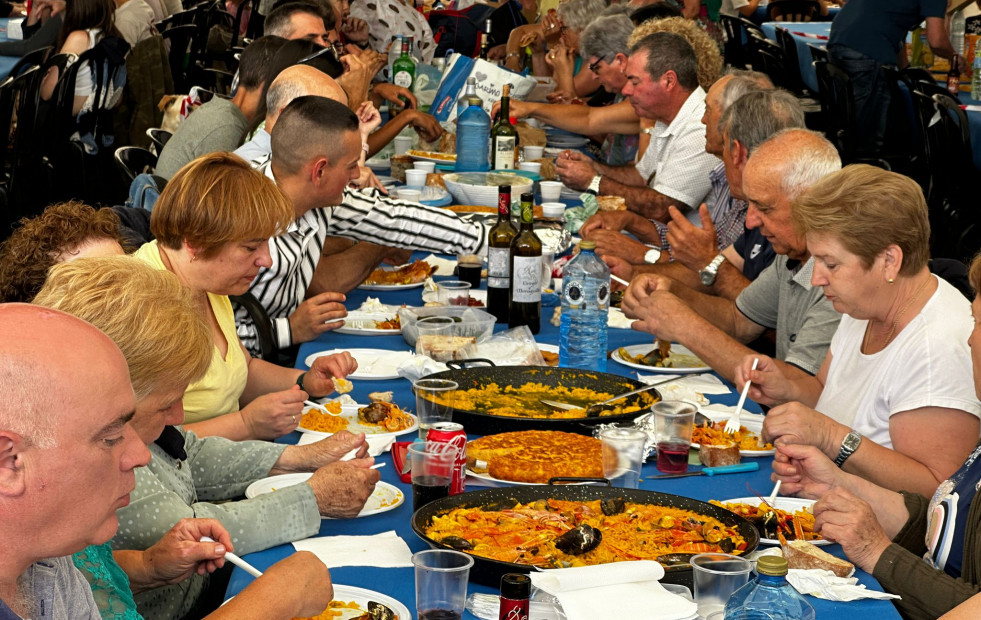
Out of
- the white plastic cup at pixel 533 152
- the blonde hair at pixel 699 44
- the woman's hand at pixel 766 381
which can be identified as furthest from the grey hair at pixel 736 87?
the white plastic cup at pixel 533 152

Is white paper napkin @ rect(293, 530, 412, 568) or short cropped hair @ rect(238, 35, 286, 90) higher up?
short cropped hair @ rect(238, 35, 286, 90)

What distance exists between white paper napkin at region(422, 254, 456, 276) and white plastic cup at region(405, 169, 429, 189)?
865 millimetres

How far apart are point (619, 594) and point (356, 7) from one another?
6.11m

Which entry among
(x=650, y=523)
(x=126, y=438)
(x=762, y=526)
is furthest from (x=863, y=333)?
(x=126, y=438)

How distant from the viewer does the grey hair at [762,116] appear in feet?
11.1

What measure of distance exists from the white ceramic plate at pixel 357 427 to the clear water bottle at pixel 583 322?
570 mm

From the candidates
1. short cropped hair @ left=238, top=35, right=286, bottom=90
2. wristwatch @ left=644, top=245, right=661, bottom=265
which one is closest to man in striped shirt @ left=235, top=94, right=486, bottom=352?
wristwatch @ left=644, top=245, right=661, bottom=265

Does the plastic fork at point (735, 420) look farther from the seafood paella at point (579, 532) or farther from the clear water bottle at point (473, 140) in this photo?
the clear water bottle at point (473, 140)

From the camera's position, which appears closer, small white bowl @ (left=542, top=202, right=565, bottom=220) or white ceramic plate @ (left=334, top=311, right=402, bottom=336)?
white ceramic plate @ (left=334, top=311, right=402, bottom=336)

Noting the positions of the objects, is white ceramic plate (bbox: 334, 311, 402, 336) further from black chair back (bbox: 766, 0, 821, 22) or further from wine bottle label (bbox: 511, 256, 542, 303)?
black chair back (bbox: 766, 0, 821, 22)

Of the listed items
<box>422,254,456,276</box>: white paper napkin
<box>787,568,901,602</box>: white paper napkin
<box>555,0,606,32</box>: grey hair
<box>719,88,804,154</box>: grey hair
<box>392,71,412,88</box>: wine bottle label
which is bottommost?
<box>422,254,456,276</box>: white paper napkin

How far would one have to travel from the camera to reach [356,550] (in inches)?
73.2

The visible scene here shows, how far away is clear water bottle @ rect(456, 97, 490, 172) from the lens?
5250 mm

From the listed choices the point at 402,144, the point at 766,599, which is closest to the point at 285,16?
the point at 402,144
